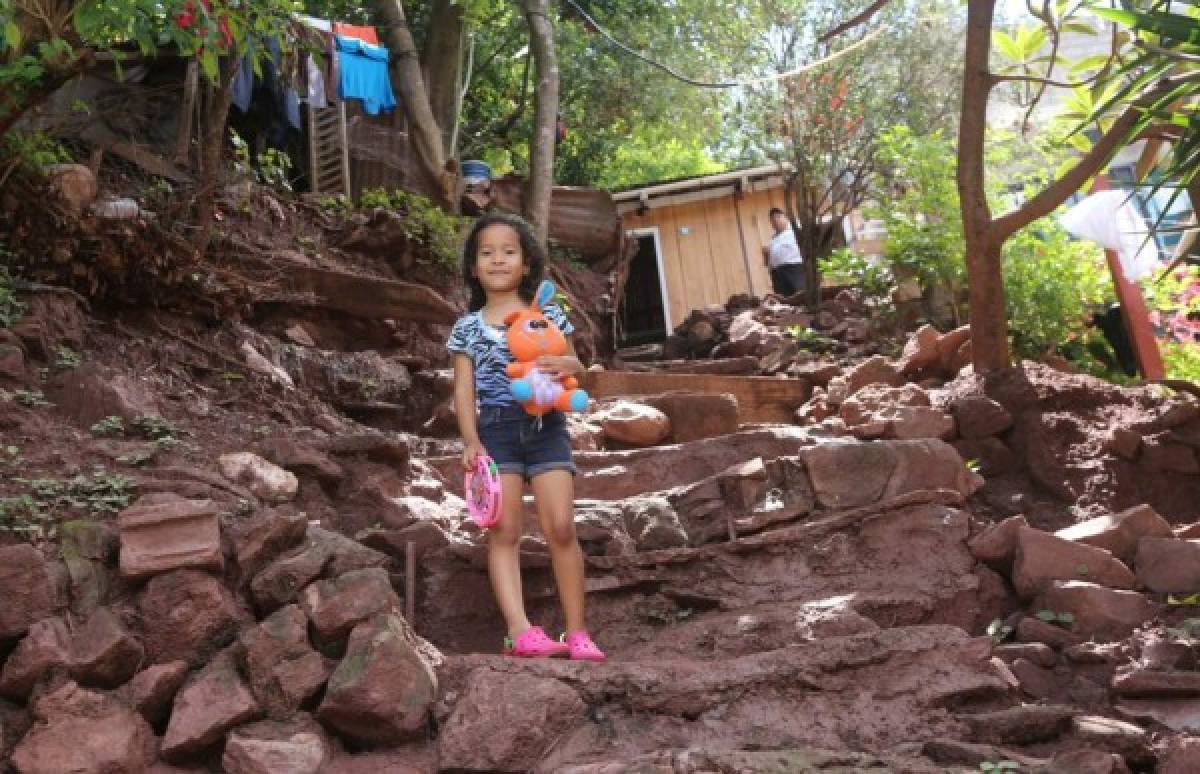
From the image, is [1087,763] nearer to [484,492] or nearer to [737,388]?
[484,492]

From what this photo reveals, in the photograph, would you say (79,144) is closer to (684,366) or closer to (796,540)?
(684,366)

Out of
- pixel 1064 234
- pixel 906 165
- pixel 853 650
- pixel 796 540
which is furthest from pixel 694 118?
pixel 853 650

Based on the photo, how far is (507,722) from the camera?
3.21 m

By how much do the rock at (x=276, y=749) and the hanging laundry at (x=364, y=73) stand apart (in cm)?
1030

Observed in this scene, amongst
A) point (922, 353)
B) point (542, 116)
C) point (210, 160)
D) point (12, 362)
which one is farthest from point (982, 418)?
point (542, 116)

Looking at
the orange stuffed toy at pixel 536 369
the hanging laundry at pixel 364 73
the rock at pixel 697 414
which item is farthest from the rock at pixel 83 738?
the hanging laundry at pixel 364 73

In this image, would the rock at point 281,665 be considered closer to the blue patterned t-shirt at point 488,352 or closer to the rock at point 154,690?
the rock at point 154,690

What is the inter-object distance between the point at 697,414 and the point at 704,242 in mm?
11071

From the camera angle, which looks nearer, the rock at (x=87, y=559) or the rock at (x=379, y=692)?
the rock at (x=379, y=692)

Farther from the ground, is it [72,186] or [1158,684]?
[72,186]

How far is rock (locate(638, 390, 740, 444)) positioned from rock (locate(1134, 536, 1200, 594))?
110 inches

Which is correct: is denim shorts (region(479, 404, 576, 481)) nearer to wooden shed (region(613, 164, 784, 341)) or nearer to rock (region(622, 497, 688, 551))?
rock (region(622, 497, 688, 551))

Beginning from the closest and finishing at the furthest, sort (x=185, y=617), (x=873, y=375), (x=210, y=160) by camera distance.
Result: (x=185, y=617) → (x=210, y=160) → (x=873, y=375)

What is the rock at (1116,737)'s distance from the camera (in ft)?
10.8
